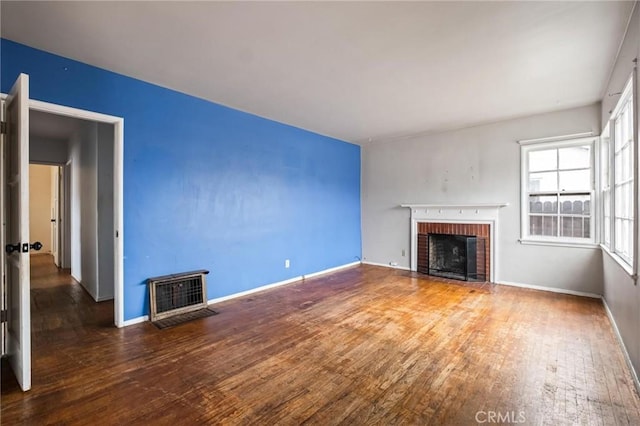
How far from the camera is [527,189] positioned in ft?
15.3

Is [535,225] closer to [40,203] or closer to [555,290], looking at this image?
[555,290]

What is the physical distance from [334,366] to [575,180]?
4.36 metres

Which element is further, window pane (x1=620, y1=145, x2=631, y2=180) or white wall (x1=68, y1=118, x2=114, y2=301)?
white wall (x1=68, y1=118, x2=114, y2=301)

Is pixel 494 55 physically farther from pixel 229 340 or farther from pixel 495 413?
pixel 229 340

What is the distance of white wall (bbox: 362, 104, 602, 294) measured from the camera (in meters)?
4.26

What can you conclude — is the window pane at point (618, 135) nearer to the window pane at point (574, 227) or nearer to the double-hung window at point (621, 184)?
the double-hung window at point (621, 184)

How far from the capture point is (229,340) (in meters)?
2.80

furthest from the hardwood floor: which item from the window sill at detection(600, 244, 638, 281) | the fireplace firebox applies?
the fireplace firebox

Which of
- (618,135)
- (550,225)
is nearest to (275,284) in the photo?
(550,225)

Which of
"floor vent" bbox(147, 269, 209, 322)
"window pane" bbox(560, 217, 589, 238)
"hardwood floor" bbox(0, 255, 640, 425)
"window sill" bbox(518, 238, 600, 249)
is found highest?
"window pane" bbox(560, 217, 589, 238)

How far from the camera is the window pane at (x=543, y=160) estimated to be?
176 inches

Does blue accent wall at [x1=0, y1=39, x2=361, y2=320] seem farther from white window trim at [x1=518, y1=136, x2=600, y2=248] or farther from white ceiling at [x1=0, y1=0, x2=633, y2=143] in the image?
white window trim at [x1=518, y1=136, x2=600, y2=248]

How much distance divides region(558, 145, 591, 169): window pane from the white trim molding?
0.94m

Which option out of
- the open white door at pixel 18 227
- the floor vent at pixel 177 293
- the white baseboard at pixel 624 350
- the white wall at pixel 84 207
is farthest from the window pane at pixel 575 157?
the white wall at pixel 84 207
